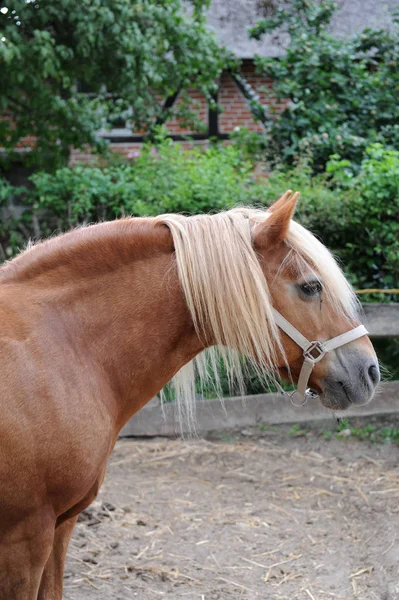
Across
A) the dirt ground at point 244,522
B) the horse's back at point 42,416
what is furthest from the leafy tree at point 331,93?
the horse's back at point 42,416

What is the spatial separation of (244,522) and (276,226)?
93.6 inches

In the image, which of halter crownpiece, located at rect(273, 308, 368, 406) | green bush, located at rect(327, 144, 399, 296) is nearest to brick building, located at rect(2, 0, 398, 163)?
green bush, located at rect(327, 144, 399, 296)

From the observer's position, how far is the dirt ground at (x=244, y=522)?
10.6 feet

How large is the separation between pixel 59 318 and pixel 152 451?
11.0ft

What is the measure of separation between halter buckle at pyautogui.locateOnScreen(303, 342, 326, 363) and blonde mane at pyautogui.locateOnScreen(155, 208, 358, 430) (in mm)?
106

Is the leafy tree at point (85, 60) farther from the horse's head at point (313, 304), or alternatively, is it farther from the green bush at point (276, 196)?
the horse's head at point (313, 304)

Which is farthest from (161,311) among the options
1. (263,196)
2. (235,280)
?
(263,196)

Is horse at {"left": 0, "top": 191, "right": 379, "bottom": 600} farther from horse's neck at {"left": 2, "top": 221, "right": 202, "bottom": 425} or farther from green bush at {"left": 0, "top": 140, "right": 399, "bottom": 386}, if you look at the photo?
green bush at {"left": 0, "top": 140, "right": 399, "bottom": 386}

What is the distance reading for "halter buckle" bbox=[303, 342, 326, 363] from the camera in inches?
88.4

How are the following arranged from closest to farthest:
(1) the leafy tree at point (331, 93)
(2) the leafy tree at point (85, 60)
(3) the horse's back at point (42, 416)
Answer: (3) the horse's back at point (42, 416), (2) the leafy tree at point (85, 60), (1) the leafy tree at point (331, 93)

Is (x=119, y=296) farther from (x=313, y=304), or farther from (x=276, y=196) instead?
(x=276, y=196)

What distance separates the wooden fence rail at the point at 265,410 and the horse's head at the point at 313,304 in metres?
2.97

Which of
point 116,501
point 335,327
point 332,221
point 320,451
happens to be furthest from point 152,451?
point 335,327

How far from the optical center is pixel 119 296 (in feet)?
7.36
